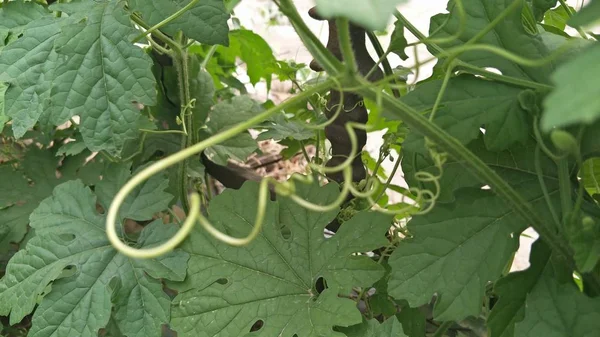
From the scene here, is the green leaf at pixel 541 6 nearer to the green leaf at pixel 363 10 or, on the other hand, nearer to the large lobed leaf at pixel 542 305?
the large lobed leaf at pixel 542 305

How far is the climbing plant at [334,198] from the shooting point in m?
0.69

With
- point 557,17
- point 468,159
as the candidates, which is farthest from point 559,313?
point 557,17

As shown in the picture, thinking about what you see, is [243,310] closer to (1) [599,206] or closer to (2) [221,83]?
(1) [599,206]

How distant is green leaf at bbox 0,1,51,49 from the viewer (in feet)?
3.16

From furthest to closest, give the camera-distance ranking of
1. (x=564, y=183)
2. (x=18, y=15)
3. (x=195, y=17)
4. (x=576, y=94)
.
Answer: (x=18, y=15), (x=195, y=17), (x=564, y=183), (x=576, y=94)

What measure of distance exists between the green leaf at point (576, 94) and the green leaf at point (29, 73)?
0.75 meters

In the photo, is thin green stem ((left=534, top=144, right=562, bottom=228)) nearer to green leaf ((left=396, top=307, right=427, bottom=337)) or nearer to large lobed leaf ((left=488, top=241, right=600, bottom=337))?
large lobed leaf ((left=488, top=241, right=600, bottom=337))

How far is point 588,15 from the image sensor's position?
0.45 metres

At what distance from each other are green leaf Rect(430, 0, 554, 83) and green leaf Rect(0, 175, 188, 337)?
1.75 ft

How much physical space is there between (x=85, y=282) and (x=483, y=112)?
0.67 metres

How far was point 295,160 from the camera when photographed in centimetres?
197

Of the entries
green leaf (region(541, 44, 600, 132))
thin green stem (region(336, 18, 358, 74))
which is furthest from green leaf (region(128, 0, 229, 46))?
green leaf (region(541, 44, 600, 132))

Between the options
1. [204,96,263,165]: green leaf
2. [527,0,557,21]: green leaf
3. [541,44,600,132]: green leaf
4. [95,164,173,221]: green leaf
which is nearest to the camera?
[541,44,600,132]: green leaf

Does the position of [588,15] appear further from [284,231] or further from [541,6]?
[284,231]
